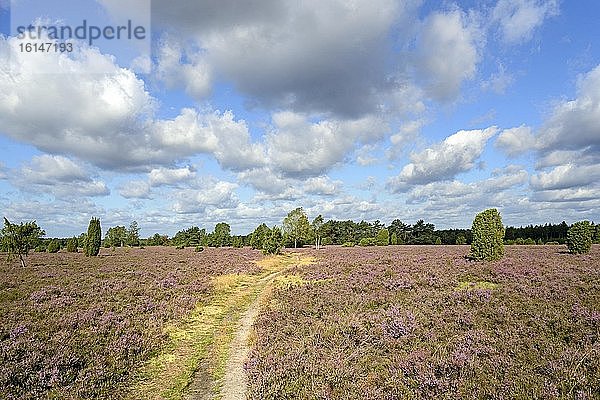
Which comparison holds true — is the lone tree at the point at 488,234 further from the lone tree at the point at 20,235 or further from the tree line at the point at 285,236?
the lone tree at the point at 20,235

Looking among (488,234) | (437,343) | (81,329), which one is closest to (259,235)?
(488,234)

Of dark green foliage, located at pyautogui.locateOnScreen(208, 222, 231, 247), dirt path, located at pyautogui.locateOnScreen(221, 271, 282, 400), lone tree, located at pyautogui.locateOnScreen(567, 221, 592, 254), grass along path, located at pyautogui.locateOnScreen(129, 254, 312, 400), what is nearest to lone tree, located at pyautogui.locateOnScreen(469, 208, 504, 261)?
lone tree, located at pyautogui.locateOnScreen(567, 221, 592, 254)

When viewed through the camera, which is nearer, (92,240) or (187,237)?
(92,240)

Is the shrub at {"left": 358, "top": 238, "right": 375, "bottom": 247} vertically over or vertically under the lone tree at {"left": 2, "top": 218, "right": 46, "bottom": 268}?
under

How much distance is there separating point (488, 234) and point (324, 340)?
20345 mm

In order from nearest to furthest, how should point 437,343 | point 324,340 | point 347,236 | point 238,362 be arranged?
point 437,343, point 238,362, point 324,340, point 347,236

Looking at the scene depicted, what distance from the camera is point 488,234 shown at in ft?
88.5

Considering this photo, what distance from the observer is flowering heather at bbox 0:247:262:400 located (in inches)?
354

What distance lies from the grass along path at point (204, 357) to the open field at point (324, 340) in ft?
0.20

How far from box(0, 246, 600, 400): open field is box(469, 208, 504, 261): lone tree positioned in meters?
5.87

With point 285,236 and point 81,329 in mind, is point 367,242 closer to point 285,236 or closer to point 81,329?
point 285,236

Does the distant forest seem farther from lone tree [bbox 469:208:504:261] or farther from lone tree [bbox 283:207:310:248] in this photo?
lone tree [bbox 469:208:504:261]

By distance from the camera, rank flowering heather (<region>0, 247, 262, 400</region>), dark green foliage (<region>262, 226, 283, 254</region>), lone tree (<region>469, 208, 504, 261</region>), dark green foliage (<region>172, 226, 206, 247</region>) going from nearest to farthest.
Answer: flowering heather (<region>0, 247, 262, 400</region>), lone tree (<region>469, 208, 504, 261</region>), dark green foliage (<region>262, 226, 283, 254</region>), dark green foliage (<region>172, 226, 206, 247</region>)

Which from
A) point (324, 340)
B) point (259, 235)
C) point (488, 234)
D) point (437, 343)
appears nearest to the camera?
point (437, 343)
